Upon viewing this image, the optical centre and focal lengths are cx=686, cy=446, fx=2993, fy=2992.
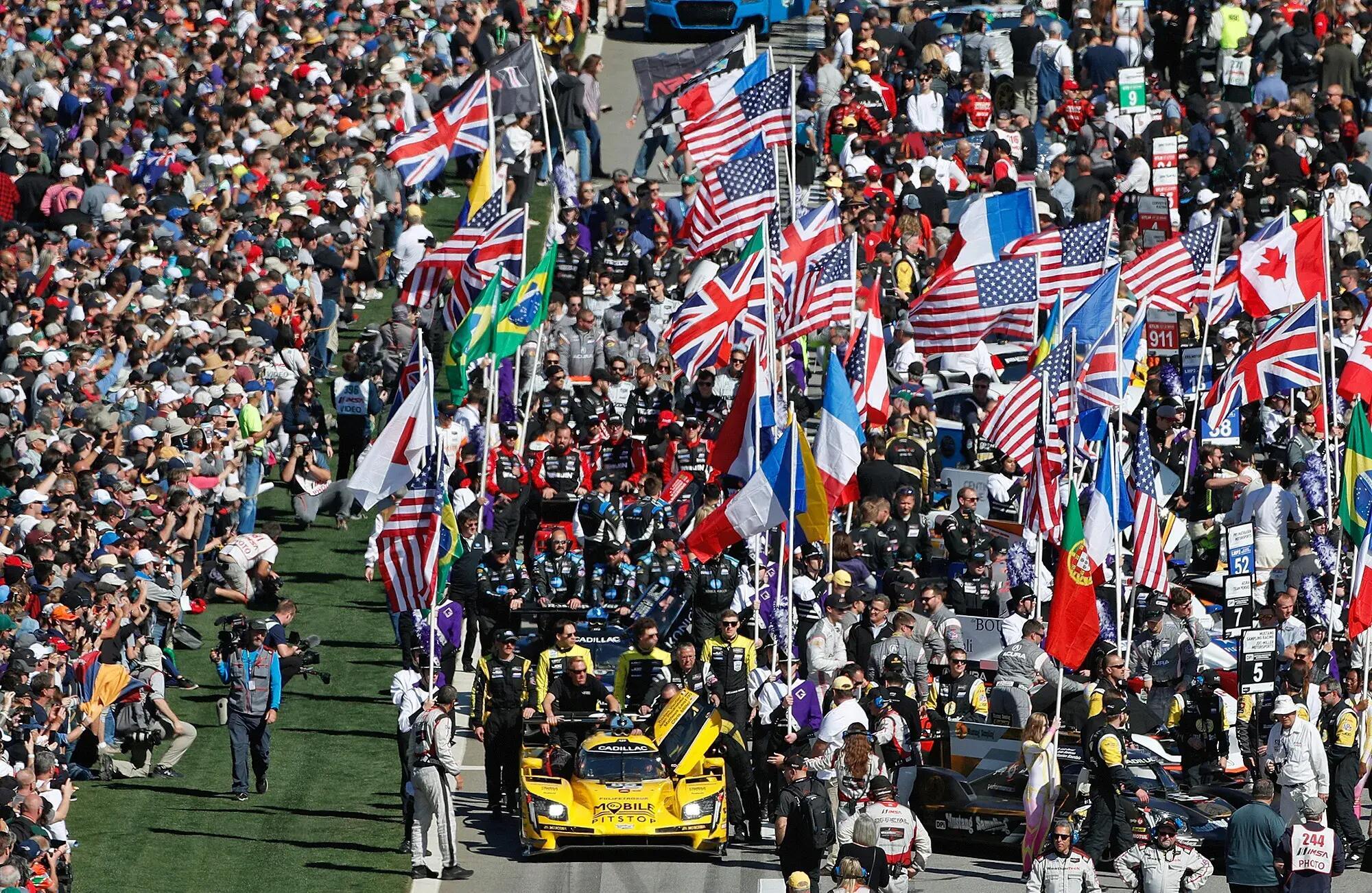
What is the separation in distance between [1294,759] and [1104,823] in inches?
76.7

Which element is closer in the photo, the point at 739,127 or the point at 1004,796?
the point at 1004,796

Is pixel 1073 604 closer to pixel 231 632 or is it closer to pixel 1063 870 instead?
pixel 1063 870

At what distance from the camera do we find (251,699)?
2817 cm

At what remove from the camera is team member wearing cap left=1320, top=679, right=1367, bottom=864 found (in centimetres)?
2684

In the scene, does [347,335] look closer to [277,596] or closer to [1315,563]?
[277,596]

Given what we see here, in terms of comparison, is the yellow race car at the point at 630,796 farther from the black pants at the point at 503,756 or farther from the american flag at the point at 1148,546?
the american flag at the point at 1148,546

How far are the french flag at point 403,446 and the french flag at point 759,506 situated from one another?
2.78 meters

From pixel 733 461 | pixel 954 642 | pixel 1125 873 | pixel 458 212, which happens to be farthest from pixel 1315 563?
pixel 458 212

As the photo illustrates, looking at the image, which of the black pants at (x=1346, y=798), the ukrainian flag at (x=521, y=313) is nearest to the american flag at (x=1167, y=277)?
the ukrainian flag at (x=521, y=313)

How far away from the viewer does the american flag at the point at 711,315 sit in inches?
1300

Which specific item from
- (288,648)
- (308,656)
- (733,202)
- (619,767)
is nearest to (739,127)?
(733,202)

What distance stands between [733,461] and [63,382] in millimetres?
8218

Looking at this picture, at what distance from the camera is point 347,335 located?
42.1m

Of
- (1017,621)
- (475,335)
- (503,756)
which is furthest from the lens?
(475,335)
